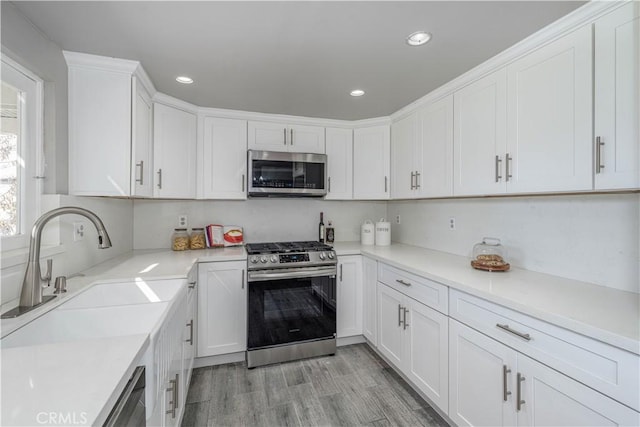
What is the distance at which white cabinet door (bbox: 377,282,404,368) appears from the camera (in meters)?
2.20

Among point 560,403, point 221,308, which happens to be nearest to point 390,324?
point 560,403

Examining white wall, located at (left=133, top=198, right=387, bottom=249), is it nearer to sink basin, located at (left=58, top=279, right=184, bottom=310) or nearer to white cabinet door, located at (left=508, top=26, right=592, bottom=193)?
sink basin, located at (left=58, top=279, right=184, bottom=310)

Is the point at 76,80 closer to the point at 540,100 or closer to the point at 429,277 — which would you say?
the point at 429,277

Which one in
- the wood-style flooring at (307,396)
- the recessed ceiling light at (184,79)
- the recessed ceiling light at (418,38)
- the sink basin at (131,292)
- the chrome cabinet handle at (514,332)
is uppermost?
the recessed ceiling light at (184,79)

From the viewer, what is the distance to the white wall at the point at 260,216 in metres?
2.79

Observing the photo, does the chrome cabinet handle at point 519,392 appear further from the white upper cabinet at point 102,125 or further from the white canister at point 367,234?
the white upper cabinet at point 102,125

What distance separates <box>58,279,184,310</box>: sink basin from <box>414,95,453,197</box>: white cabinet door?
1947 mm

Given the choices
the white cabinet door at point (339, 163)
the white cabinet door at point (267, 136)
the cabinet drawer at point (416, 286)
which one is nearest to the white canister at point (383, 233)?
the white cabinet door at point (339, 163)

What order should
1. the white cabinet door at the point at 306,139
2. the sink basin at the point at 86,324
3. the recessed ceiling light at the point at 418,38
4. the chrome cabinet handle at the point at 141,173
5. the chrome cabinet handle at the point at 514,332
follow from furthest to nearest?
the white cabinet door at the point at 306,139 → the chrome cabinet handle at the point at 141,173 → the recessed ceiling light at the point at 418,38 → the chrome cabinet handle at the point at 514,332 → the sink basin at the point at 86,324

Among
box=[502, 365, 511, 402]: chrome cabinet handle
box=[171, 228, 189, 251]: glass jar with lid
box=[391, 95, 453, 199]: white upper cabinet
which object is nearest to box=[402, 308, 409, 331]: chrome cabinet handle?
box=[502, 365, 511, 402]: chrome cabinet handle

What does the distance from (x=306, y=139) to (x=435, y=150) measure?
49.6 inches

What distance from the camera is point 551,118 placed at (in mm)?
1463

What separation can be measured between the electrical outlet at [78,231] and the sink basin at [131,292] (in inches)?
16.1

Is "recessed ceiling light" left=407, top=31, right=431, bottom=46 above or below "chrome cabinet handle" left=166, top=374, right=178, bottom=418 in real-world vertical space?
above
